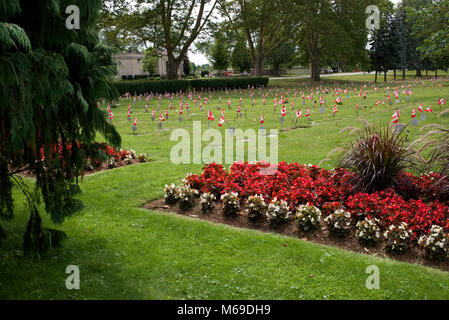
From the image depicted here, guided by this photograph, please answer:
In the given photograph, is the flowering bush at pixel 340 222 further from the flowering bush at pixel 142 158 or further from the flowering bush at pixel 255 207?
the flowering bush at pixel 142 158

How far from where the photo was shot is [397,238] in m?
4.44

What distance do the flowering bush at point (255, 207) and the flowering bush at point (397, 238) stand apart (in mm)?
1582

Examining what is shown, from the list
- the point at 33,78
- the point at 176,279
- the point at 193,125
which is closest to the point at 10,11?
the point at 33,78

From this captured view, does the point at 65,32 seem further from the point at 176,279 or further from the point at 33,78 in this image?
the point at 176,279

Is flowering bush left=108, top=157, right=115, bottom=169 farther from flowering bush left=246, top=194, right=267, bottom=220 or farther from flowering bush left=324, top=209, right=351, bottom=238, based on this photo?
flowering bush left=324, top=209, right=351, bottom=238

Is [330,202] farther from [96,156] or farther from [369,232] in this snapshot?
[96,156]

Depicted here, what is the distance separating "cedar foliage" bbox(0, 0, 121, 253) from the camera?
2.74 m

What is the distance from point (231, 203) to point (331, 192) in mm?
1403

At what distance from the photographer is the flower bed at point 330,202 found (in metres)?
4.61

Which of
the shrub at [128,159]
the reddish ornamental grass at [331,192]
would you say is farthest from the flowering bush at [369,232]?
the shrub at [128,159]

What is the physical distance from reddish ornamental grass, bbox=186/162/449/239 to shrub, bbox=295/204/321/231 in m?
0.30

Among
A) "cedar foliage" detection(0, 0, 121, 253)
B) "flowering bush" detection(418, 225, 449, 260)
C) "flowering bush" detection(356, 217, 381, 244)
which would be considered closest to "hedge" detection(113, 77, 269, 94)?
"cedar foliage" detection(0, 0, 121, 253)

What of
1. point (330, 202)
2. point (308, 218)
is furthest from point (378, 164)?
point (308, 218)
